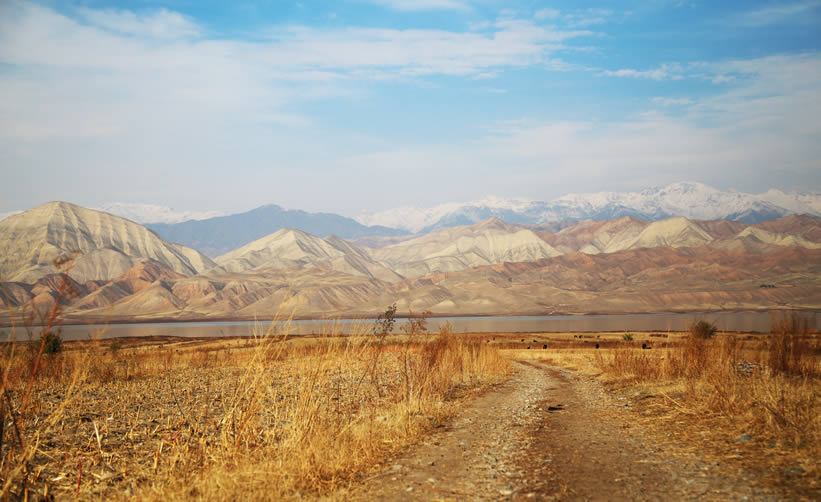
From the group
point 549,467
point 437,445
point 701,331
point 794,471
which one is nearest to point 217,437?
point 437,445

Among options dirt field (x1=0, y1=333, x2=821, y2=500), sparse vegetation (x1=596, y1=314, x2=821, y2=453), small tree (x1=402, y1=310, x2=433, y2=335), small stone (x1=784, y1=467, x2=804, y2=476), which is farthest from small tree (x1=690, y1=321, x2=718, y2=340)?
small stone (x1=784, y1=467, x2=804, y2=476)

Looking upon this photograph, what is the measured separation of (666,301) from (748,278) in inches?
1425

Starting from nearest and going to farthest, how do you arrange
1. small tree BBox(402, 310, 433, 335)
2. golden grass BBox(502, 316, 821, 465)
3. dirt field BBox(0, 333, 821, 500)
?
dirt field BBox(0, 333, 821, 500) → golden grass BBox(502, 316, 821, 465) → small tree BBox(402, 310, 433, 335)

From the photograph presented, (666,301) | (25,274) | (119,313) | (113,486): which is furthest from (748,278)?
(25,274)

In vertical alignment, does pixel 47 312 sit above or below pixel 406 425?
above

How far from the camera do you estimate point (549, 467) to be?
19.8ft

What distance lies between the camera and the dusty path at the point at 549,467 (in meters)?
5.11

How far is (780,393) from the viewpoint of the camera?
771 cm

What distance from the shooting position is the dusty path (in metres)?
5.11

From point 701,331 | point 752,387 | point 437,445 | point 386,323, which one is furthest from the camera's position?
point 701,331

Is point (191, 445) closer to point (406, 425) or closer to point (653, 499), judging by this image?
point (406, 425)

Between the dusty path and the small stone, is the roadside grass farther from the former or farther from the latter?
the dusty path

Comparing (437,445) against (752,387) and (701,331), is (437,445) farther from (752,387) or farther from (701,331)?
(701,331)

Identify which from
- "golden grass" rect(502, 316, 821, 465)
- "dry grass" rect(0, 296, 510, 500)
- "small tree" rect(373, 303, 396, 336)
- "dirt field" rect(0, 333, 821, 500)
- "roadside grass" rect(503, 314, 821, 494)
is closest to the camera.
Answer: "dirt field" rect(0, 333, 821, 500)
